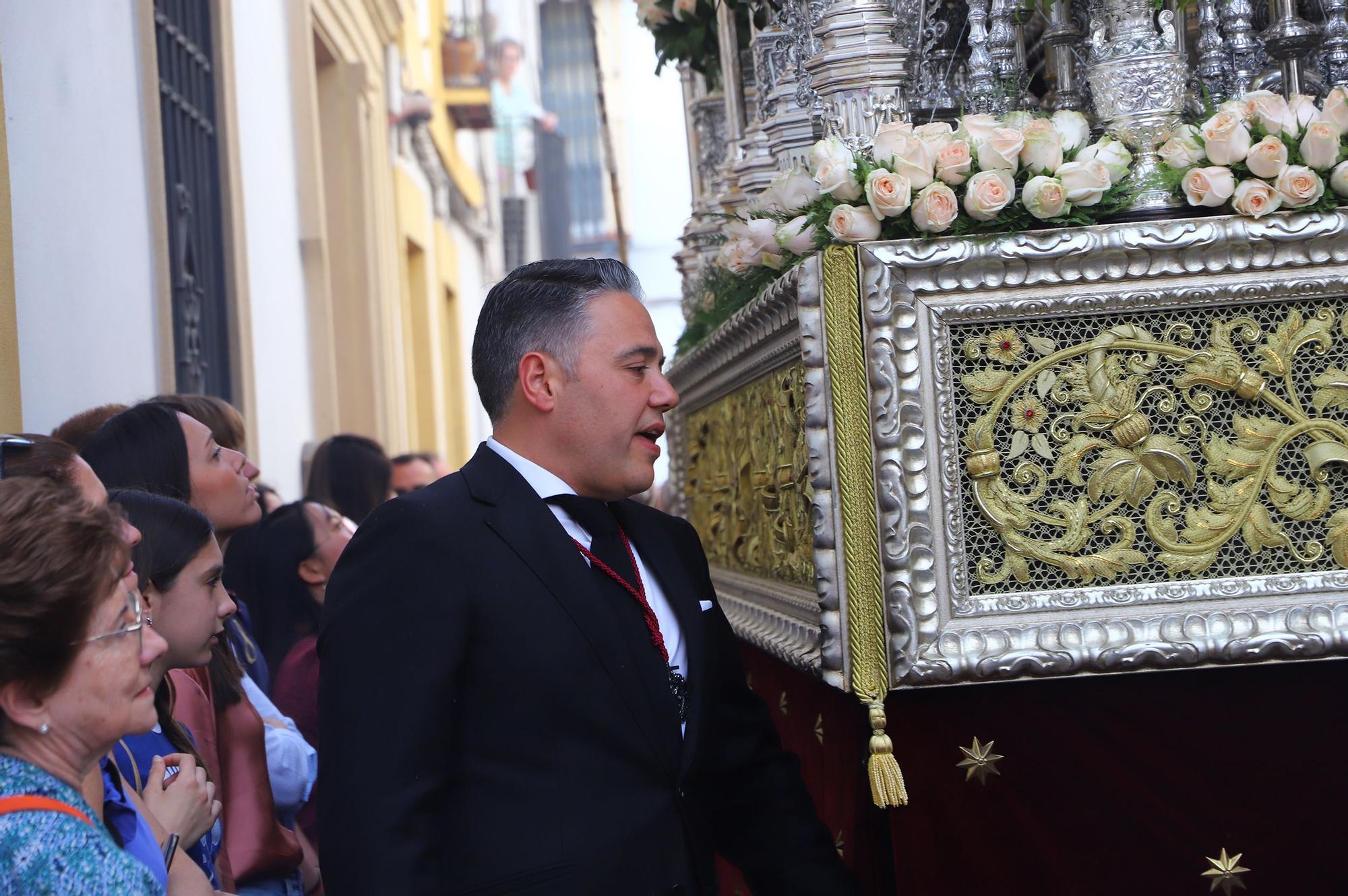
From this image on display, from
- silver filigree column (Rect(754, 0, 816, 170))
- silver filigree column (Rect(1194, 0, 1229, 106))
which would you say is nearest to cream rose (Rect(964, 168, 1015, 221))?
silver filigree column (Rect(1194, 0, 1229, 106))

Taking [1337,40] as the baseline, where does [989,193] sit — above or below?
below

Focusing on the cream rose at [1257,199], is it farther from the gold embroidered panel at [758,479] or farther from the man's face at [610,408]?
the man's face at [610,408]

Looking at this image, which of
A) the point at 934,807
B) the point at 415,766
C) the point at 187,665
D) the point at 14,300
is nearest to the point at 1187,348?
the point at 934,807

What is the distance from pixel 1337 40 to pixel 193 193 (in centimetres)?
473

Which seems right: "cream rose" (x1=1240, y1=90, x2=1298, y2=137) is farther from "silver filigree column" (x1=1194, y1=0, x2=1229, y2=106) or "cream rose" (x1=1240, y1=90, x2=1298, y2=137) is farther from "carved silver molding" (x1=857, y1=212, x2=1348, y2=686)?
"silver filigree column" (x1=1194, y1=0, x2=1229, y2=106)

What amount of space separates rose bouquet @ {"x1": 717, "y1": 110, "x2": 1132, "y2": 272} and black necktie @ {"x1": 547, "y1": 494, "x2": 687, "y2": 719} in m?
0.57

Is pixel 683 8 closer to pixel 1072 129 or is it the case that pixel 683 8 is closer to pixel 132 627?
pixel 1072 129

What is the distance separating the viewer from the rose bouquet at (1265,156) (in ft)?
7.59

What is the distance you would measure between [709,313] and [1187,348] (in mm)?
1425

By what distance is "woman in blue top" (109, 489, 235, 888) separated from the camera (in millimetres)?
2564

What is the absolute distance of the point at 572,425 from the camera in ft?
7.35

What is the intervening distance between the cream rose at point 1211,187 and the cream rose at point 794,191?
574 mm

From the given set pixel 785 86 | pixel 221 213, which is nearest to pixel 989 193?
pixel 785 86

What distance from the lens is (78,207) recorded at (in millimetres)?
4387
